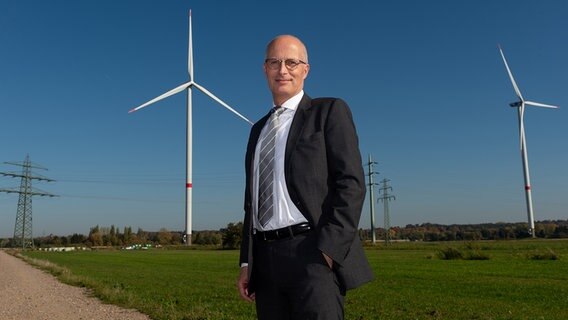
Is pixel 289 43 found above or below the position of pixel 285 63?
above

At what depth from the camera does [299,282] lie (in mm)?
3094

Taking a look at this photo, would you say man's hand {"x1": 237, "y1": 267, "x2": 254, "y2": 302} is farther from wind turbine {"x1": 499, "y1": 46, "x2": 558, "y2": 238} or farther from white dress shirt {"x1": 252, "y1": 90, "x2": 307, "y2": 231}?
wind turbine {"x1": 499, "y1": 46, "x2": 558, "y2": 238}

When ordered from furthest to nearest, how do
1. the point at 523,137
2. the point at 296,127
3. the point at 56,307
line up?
the point at 523,137
the point at 56,307
the point at 296,127

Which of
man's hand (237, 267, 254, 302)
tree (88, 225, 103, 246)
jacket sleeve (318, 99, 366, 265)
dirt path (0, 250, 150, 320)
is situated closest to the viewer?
jacket sleeve (318, 99, 366, 265)

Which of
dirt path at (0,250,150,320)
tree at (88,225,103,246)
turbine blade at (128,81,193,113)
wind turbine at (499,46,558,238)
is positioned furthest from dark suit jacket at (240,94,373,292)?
tree at (88,225,103,246)

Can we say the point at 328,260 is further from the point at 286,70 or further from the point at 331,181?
the point at 286,70

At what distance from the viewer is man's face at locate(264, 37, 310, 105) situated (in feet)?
11.7

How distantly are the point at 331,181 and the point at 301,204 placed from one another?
27 centimetres

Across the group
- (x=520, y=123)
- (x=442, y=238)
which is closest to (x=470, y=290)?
(x=520, y=123)

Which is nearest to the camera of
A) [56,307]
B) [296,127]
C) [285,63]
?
[296,127]

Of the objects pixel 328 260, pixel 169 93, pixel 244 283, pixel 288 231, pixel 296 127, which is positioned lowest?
pixel 244 283

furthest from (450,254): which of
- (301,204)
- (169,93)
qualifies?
(301,204)

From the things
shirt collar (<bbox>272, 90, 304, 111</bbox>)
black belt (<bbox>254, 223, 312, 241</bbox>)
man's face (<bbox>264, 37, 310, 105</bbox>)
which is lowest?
black belt (<bbox>254, 223, 312, 241</bbox>)

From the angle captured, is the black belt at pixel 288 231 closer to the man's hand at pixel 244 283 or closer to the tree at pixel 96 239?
the man's hand at pixel 244 283
